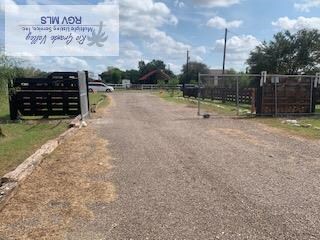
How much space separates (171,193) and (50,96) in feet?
40.6

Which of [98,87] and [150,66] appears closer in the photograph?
[98,87]

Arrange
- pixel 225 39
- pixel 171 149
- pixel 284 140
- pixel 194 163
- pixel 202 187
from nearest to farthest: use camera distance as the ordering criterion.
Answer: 1. pixel 202 187
2. pixel 194 163
3. pixel 171 149
4. pixel 284 140
5. pixel 225 39

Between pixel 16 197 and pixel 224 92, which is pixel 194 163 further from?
pixel 224 92

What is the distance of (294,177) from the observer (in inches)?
254

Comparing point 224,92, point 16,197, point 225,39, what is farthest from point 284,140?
point 225,39

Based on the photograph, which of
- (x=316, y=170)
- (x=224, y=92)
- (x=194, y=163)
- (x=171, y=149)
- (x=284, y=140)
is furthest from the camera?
(x=224, y=92)

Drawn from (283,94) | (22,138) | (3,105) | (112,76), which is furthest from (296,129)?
(112,76)

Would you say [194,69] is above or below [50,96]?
above

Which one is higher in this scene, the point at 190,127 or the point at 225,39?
the point at 225,39

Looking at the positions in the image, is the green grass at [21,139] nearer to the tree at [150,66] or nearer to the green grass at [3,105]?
the green grass at [3,105]

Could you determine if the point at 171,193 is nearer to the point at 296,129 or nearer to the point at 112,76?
the point at 296,129

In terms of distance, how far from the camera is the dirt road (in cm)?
429

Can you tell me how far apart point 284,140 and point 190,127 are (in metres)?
3.63

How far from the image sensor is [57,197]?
215 inches
